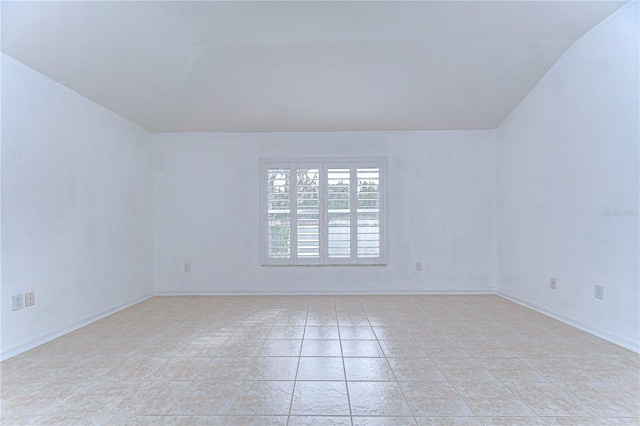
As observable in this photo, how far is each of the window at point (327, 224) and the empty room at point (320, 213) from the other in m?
0.03

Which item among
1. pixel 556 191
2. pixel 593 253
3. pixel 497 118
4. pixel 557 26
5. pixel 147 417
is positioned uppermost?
pixel 557 26

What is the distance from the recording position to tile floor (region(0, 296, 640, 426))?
6.08ft

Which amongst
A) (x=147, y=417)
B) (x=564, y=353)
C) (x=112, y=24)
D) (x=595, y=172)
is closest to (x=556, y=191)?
(x=595, y=172)

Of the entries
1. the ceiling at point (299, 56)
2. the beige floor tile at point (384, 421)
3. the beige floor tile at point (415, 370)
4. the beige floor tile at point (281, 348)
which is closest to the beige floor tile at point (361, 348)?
the beige floor tile at point (415, 370)

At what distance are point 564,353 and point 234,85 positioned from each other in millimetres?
3675

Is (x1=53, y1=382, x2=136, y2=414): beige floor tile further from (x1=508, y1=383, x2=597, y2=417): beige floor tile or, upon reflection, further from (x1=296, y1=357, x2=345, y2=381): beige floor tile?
(x1=508, y1=383, x2=597, y2=417): beige floor tile

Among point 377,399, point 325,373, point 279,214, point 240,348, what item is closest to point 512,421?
point 377,399

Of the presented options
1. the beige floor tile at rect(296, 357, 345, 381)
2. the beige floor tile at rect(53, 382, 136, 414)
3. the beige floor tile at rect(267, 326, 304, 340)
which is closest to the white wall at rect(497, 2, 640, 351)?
the beige floor tile at rect(296, 357, 345, 381)

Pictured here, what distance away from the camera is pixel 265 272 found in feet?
15.6

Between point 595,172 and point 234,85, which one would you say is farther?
point 234,85

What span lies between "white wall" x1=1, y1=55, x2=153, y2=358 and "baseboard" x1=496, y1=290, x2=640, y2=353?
4.38 meters

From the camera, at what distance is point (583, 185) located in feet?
10.5

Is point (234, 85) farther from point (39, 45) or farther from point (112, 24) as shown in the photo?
point (39, 45)

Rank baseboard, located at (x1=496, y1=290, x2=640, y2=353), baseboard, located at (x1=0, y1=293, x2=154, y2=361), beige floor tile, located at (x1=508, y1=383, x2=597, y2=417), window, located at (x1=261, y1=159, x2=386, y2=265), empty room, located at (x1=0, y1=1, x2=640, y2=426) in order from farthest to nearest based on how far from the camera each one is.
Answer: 1. window, located at (x1=261, y1=159, x2=386, y2=265)
2. baseboard, located at (x1=496, y1=290, x2=640, y2=353)
3. baseboard, located at (x1=0, y1=293, x2=154, y2=361)
4. empty room, located at (x1=0, y1=1, x2=640, y2=426)
5. beige floor tile, located at (x1=508, y1=383, x2=597, y2=417)
